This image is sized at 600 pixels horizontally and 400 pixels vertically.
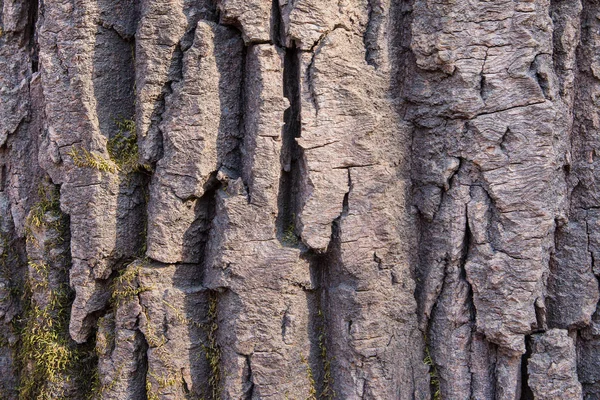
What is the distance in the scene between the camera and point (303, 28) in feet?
7.56

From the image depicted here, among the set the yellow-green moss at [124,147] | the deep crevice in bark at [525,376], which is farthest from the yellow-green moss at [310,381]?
the yellow-green moss at [124,147]

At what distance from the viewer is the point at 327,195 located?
2373 millimetres

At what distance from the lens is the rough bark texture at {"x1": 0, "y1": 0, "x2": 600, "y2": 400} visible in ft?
7.68

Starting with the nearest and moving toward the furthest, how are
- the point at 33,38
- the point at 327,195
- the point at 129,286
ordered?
the point at 327,195 → the point at 129,286 → the point at 33,38

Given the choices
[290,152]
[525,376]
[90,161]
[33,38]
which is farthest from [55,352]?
[525,376]

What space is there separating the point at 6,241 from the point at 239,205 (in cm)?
147

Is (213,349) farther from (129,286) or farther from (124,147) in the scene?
(124,147)

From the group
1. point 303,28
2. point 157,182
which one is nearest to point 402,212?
point 303,28

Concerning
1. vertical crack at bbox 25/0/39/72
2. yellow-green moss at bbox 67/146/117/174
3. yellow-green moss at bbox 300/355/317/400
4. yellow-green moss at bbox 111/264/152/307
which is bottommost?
yellow-green moss at bbox 300/355/317/400

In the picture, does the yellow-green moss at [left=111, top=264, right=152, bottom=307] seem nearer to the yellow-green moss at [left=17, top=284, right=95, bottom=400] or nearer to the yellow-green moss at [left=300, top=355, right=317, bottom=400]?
the yellow-green moss at [left=17, top=284, right=95, bottom=400]

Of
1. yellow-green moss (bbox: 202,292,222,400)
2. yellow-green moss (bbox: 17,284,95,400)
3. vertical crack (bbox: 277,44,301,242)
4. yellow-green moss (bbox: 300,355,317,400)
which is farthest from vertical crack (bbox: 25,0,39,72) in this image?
yellow-green moss (bbox: 300,355,317,400)

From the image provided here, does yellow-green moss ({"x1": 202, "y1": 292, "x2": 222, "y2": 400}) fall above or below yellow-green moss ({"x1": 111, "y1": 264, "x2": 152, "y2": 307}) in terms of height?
below

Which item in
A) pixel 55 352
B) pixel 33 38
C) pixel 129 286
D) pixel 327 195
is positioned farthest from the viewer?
pixel 33 38

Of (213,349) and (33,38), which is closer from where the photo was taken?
(213,349)
